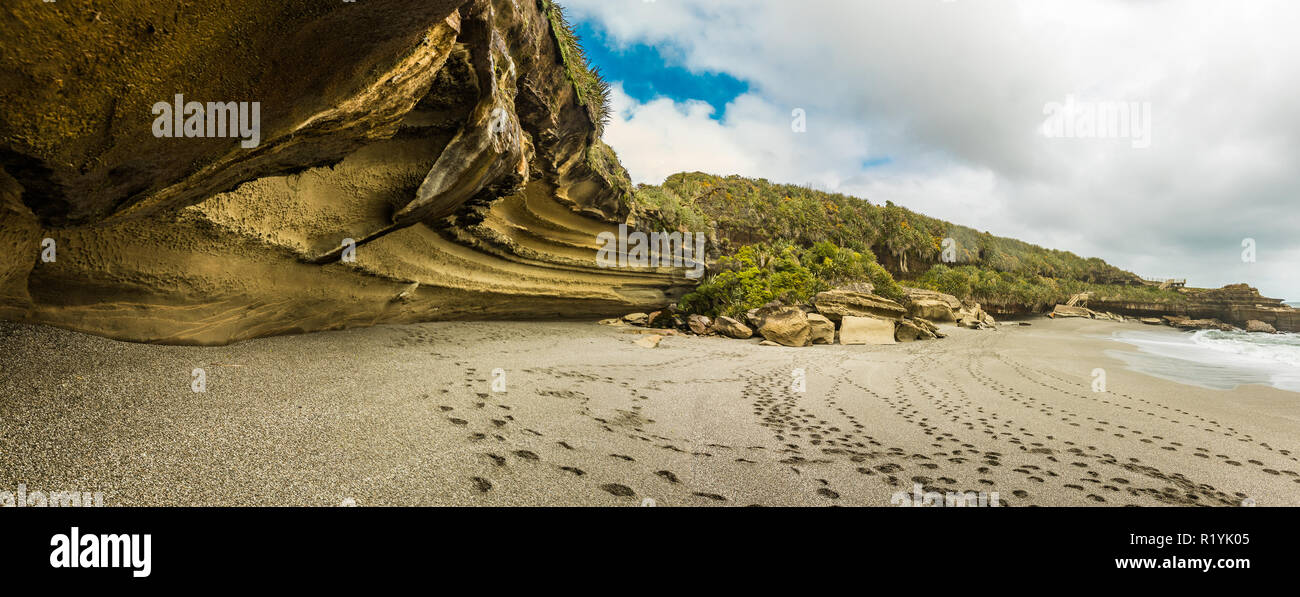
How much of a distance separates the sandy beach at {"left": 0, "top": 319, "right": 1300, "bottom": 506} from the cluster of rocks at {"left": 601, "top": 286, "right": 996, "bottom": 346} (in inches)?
223

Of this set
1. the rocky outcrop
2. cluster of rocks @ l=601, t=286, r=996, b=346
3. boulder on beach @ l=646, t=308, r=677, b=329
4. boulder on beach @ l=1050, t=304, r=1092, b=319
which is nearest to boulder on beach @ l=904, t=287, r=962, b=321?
cluster of rocks @ l=601, t=286, r=996, b=346

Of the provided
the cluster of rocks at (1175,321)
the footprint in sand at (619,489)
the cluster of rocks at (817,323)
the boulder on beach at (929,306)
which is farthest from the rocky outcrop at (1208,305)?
the footprint in sand at (619,489)

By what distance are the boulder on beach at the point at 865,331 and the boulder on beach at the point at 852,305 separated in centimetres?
42

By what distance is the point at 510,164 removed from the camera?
5762 millimetres

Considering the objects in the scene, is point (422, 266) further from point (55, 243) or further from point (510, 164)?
point (55, 243)

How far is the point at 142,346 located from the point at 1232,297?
74502 mm

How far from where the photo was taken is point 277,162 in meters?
3.56

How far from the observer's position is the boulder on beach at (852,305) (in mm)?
15289

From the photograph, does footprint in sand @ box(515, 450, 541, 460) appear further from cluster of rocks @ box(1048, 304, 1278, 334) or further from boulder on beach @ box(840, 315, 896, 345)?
cluster of rocks @ box(1048, 304, 1278, 334)

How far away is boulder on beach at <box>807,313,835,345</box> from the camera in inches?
543

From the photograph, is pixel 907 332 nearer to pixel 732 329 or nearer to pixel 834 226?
pixel 732 329

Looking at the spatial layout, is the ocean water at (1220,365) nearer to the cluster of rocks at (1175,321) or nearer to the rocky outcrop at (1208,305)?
the cluster of rocks at (1175,321)
